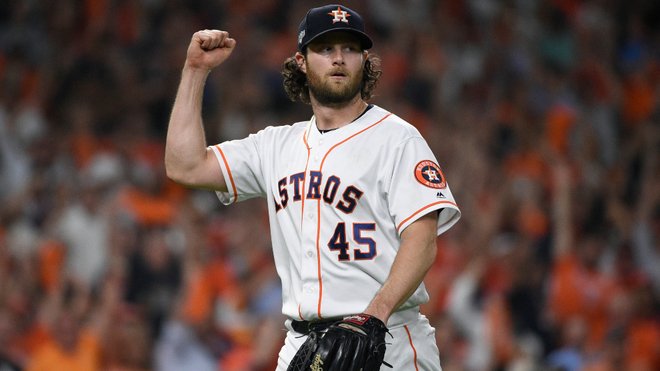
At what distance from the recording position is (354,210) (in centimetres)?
313

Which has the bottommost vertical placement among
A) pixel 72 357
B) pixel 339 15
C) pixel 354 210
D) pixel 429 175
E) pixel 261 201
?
pixel 72 357

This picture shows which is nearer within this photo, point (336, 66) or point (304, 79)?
point (336, 66)

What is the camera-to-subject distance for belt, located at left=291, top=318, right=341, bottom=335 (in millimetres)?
3143

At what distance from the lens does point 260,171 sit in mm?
3496

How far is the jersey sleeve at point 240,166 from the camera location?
3.47 m

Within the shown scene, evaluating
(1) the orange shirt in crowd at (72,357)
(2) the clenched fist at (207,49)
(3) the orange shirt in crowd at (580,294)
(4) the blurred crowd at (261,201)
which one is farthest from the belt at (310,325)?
(3) the orange shirt in crowd at (580,294)

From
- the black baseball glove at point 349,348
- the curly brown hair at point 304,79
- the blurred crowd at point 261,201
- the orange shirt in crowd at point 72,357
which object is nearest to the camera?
the black baseball glove at point 349,348

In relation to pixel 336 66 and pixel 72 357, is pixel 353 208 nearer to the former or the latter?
pixel 336 66

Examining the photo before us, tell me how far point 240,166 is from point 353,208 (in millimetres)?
522

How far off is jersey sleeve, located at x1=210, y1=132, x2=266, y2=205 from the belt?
50 cm

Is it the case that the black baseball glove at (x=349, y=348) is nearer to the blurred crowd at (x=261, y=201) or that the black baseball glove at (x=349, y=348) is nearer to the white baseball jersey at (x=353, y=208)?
the white baseball jersey at (x=353, y=208)

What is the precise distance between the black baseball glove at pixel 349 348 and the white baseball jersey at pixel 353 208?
0.21 meters

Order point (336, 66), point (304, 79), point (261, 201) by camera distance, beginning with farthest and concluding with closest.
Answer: point (261, 201) < point (304, 79) < point (336, 66)

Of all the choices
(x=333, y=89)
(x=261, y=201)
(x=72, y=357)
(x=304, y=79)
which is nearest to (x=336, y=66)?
(x=333, y=89)
